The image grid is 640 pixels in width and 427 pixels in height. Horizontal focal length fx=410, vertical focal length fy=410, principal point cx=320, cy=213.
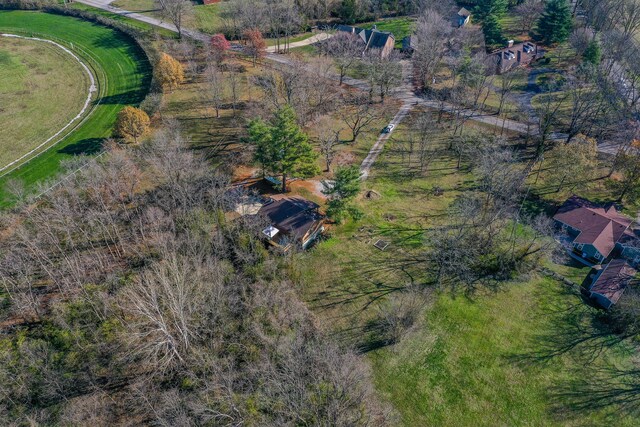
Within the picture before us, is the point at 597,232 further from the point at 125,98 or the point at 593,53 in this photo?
the point at 125,98

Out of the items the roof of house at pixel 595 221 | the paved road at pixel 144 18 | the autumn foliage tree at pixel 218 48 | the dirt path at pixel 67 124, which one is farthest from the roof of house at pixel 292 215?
the paved road at pixel 144 18

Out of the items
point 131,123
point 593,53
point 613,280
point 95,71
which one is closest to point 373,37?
point 593,53

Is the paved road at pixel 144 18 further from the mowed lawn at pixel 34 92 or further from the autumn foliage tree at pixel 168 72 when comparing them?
the mowed lawn at pixel 34 92

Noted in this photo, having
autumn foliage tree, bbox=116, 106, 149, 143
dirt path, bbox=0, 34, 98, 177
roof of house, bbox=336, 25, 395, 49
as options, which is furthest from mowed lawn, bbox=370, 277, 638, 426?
roof of house, bbox=336, 25, 395, 49

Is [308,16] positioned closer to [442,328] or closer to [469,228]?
[469,228]

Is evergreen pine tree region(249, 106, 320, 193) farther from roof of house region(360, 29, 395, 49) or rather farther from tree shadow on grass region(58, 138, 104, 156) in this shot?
roof of house region(360, 29, 395, 49)

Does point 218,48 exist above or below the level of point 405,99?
above
